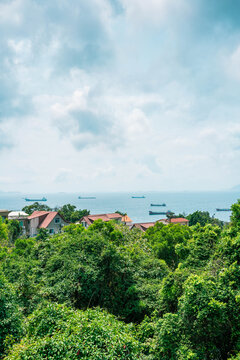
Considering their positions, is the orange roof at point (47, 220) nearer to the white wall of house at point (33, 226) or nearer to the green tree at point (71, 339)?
the white wall of house at point (33, 226)

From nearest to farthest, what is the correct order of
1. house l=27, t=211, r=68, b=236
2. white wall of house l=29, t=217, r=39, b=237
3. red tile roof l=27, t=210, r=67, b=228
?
red tile roof l=27, t=210, r=67, b=228 → house l=27, t=211, r=68, b=236 → white wall of house l=29, t=217, r=39, b=237

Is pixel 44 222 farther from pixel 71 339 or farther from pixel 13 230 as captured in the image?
pixel 71 339

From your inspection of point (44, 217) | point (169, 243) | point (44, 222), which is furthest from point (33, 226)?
point (169, 243)

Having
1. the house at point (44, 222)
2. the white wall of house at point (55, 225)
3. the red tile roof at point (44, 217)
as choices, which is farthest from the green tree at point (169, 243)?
the red tile roof at point (44, 217)

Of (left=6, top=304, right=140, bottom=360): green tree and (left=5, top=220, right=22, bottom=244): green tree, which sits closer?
(left=6, top=304, right=140, bottom=360): green tree

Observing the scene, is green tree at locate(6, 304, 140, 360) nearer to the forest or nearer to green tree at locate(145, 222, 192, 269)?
the forest

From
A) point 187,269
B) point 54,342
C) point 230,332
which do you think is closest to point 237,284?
point 230,332

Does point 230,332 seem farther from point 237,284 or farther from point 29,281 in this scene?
point 29,281

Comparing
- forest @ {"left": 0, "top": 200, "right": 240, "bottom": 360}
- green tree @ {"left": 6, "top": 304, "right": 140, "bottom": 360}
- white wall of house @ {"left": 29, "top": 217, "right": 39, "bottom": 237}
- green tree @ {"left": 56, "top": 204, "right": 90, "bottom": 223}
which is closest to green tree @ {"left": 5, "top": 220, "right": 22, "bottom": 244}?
white wall of house @ {"left": 29, "top": 217, "right": 39, "bottom": 237}
